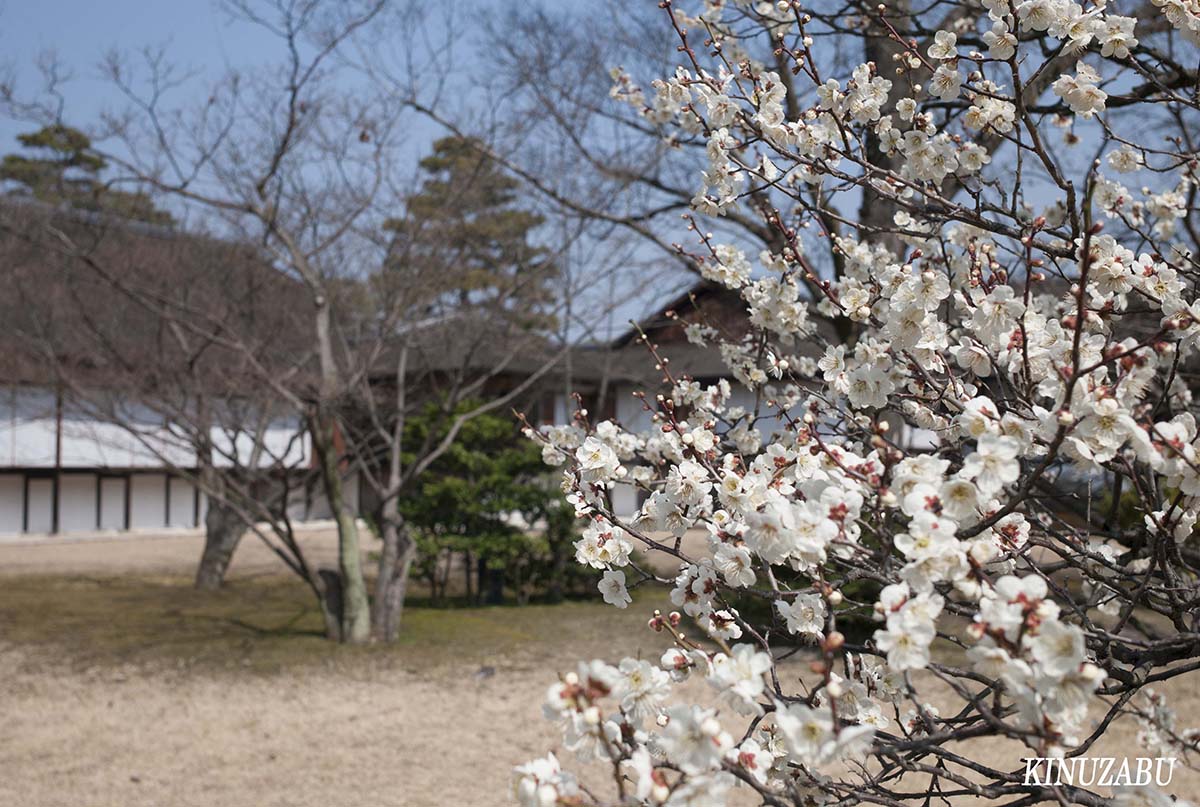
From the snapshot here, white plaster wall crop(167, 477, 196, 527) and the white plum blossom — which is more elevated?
the white plum blossom

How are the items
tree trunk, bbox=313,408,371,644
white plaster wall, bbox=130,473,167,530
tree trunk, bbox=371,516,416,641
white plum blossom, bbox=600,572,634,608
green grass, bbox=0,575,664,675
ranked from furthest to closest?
white plaster wall, bbox=130,473,167,530 < tree trunk, bbox=371,516,416,641 < tree trunk, bbox=313,408,371,644 < green grass, bbox=0,575,664,675 < white plum blossom, bbox=600,572,634,608

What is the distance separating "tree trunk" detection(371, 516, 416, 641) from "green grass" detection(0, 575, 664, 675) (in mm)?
198

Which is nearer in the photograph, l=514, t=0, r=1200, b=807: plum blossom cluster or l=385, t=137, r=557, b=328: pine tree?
l=514, t=0, r=1200, b=807: plum blossom cluster

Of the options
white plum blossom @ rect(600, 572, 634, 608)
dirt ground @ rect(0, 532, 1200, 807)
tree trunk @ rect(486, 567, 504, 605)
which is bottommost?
dirt ground @ rect(0, 532, 1200, 807)

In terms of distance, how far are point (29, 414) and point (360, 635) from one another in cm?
996

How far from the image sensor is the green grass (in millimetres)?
6742

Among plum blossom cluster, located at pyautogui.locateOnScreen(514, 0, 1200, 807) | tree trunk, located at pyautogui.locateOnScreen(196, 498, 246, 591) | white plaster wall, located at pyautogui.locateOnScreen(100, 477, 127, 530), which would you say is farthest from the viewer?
white plaster wall, located at pyautogui.locateOnScreen(100, 477, 127, 530)

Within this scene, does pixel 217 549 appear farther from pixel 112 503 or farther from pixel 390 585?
pixel 112 503

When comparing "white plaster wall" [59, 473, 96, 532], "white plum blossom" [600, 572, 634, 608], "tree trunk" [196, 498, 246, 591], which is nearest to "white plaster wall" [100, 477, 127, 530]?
"white plaster wall" [59, 473, 96, 532]

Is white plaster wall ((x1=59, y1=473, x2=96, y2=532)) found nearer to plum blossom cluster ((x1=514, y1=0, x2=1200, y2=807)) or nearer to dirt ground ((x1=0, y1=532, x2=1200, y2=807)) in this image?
dirt ground ((x1=0, y1=532, x2=1200, y2=807))

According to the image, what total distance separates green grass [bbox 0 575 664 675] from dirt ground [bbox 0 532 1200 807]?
0.02 m

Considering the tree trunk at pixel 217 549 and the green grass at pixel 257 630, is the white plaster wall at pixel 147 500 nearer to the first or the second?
the green grass at pixel 257 630

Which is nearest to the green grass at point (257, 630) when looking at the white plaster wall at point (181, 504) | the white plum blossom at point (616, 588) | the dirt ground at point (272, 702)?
the dirt ground at point (272, 702)

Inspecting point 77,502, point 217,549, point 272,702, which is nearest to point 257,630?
point 272,702
